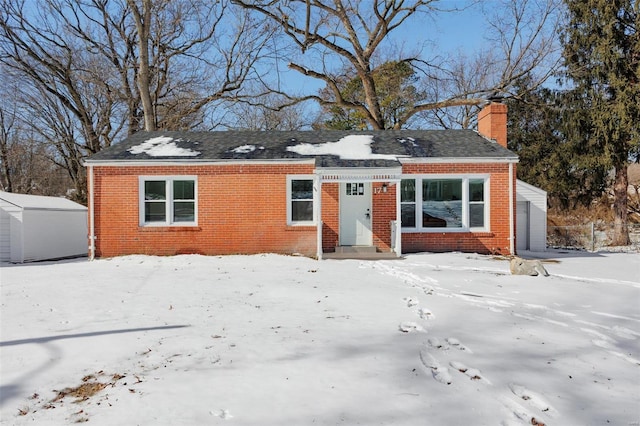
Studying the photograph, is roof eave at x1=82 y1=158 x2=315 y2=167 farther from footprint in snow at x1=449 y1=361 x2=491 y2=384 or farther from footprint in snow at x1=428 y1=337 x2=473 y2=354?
footprint in snow at x1=449 y1=361 x2=491 y2=384

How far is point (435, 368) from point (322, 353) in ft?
3.78

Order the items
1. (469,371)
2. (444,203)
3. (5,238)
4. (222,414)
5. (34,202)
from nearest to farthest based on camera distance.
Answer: (222,414) < (469,371) < (444,203) < (5,238) < (34,202)

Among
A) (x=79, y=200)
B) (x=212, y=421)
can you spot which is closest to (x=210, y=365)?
(x=212, y=421)

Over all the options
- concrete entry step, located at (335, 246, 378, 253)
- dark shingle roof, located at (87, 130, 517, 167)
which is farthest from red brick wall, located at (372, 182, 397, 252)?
dark shingle roof, located at (87, 130, 517, 167)

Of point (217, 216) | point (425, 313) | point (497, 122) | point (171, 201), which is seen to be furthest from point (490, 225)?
point (171, 201)

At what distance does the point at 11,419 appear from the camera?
301cm

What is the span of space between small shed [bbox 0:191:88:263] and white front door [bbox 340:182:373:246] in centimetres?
1080

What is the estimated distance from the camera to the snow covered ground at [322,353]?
3.12 m

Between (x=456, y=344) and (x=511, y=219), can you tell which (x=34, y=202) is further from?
(x=511, y=219)

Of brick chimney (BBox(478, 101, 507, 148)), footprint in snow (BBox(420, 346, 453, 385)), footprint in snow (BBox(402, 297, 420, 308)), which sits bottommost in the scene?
footprint in snow (BBox(420, 346, 453, 385))

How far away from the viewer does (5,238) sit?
13.5 metres

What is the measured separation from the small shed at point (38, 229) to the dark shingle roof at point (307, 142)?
3637 mm

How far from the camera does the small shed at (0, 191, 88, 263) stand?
13484 mm

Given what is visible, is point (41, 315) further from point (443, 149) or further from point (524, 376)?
point (443, 149)
